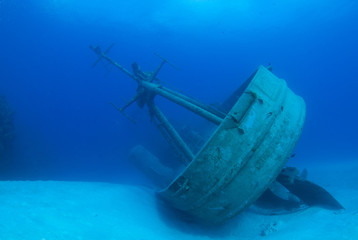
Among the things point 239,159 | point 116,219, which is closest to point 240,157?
point 239,159

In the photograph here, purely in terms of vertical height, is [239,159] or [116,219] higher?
[239,159]

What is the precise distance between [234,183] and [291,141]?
1.53 meters

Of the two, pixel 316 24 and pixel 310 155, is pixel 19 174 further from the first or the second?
pixel 316 24

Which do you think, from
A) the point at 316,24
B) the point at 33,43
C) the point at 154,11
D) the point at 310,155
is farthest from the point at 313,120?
the point at 33,43

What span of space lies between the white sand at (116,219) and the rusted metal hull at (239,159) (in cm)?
74

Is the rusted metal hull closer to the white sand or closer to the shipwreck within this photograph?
the shipwreck

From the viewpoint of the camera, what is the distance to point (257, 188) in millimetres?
4188

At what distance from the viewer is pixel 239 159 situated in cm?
393

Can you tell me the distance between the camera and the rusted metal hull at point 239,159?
12.7ft

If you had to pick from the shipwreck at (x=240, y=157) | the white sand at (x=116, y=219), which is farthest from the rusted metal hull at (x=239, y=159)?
the white sand at (x=116, y=219)

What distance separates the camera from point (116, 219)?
4.00 m

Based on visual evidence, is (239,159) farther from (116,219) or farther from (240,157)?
(116,219)

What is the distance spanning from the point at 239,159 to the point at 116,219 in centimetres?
248

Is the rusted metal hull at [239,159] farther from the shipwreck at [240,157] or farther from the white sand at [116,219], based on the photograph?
the white sand at [116,219]
